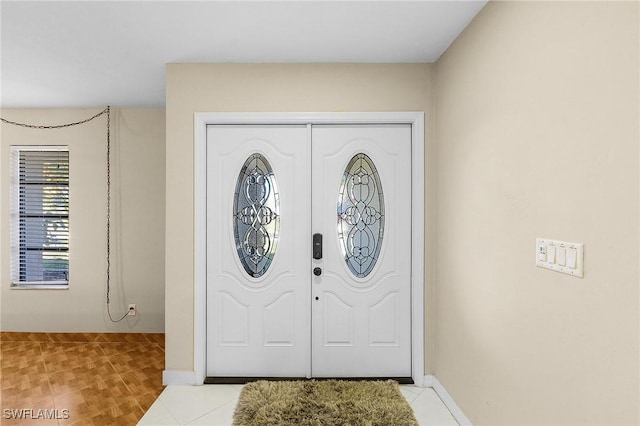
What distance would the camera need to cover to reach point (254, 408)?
2350 mm

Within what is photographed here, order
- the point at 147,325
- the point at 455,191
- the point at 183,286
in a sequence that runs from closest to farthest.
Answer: the point at 455,191 < the point at 183,286 < the point at 147,325

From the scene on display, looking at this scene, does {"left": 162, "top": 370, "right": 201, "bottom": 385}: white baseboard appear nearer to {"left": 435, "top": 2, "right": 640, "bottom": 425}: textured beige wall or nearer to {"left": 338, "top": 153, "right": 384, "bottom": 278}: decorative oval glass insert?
{"left": 338, "top": 153, "right": 384, "bottom": 278}: decorative oval glass insert

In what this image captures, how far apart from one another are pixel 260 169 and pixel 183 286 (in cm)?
112

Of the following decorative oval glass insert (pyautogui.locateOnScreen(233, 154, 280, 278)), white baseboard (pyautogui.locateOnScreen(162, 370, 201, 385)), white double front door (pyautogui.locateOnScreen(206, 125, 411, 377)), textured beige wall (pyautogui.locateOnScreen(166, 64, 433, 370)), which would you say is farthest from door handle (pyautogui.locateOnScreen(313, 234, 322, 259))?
white baseboard (pyautogui.locateOnScreen(162, 370, 201, 385))

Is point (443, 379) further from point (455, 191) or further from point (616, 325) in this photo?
point (616, 325)

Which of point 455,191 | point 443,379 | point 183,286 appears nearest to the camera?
point 455,191

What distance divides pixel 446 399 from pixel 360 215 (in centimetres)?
149

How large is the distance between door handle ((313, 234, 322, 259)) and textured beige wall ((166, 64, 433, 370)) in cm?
98

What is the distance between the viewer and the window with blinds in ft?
12.5

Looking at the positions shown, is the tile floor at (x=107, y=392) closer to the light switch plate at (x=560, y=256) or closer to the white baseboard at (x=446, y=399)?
the white baseboard at (x=446, y=399)

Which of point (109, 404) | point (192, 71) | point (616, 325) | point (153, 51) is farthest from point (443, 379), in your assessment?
point (153, 51)

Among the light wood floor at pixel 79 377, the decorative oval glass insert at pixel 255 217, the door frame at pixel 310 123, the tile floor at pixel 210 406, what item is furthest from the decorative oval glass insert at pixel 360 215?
the light wood floor at pixel 79 377

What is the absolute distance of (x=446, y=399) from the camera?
2.44m

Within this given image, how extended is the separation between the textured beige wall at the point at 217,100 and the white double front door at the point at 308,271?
6.4 inches
